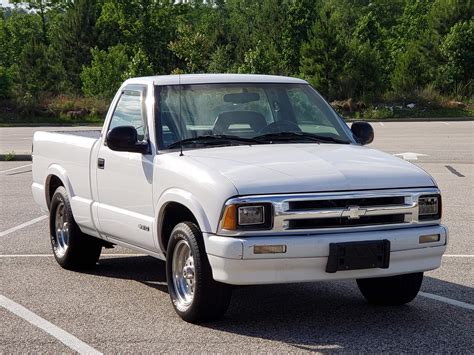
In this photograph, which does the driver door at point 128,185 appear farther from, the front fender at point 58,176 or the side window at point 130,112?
the front fender at point 58,176

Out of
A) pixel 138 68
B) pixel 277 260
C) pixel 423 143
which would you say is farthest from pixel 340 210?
pixel 138 68

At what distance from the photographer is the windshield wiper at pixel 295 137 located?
23.9ft

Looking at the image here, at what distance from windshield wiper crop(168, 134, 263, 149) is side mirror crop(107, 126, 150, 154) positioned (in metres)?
0.25

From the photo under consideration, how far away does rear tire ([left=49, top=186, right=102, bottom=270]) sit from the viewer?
8.62 m

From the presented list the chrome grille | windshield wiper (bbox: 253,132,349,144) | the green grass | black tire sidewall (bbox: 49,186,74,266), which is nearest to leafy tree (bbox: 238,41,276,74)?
the green grass

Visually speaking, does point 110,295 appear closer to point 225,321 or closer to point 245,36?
point 225,321

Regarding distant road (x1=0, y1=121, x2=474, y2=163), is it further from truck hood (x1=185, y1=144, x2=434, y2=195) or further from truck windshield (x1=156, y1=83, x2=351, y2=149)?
truck hood (x1=185, y1=144, x2=434, y2=195)

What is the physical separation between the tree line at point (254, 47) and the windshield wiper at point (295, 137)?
43074 millimetres

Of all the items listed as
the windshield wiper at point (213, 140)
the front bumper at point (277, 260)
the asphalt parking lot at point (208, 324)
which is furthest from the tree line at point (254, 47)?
the front bumper at point (277, 260)

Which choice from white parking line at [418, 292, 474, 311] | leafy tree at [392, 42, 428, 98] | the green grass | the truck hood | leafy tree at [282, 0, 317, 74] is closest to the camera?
the truck hood

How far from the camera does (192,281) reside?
646 cm

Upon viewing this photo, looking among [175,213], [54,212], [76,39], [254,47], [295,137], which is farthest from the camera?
[76,39]

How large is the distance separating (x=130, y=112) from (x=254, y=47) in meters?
75.2

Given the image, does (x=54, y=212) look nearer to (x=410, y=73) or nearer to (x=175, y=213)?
(x=175, y=213)
